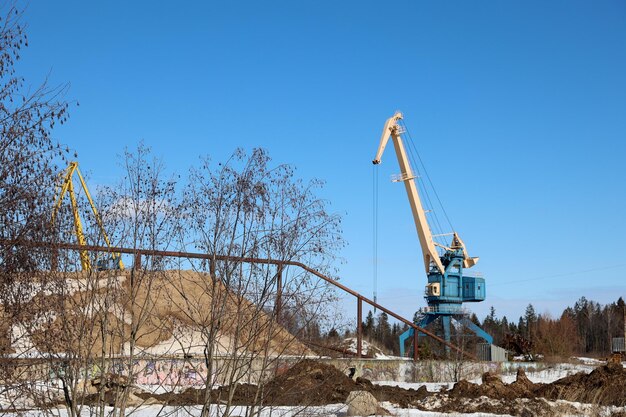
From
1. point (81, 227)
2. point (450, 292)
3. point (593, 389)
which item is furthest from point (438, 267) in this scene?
point (81, 227)

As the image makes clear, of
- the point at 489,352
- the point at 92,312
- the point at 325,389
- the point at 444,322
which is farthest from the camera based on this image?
the point at 444,322

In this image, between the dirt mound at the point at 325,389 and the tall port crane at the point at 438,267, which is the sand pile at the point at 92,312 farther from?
the tall port crane at the point at 438,267

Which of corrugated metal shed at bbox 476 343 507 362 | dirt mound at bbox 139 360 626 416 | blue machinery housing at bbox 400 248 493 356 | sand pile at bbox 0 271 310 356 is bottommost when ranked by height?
dirt mound at bbox 139 360 626 416

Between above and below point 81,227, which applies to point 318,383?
below

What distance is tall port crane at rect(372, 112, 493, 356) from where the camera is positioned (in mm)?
35719

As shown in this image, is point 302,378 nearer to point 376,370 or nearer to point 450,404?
point 450,404

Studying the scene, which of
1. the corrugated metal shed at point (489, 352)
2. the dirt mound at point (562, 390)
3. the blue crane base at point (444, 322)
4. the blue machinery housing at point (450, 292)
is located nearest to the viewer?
the dirt mound at point (562, 390)

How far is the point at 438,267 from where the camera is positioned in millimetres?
36969

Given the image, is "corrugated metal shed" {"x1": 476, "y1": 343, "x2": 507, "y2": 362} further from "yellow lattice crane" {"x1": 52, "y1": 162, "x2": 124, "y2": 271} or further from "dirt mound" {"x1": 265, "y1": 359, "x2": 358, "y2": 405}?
"yellow lattice crane" {"x1": 52, "y1": 162, "x2": 124, "y2": 271}

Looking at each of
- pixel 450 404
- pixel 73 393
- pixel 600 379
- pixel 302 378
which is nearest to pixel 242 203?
pixel 73 393

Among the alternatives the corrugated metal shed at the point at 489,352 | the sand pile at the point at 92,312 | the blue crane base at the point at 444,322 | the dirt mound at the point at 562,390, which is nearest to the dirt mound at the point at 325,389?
the dirt mound at the point at 562,390

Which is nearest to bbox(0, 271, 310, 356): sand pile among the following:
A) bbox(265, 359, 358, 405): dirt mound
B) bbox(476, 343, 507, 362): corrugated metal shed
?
bbox(265, 359, 358, 405): dirt mound

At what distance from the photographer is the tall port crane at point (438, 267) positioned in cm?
3572

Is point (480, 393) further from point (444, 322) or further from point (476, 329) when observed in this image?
point (444, 322)
